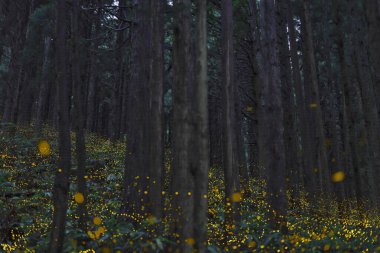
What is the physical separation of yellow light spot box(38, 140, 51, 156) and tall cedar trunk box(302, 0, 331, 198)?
10.4 meters

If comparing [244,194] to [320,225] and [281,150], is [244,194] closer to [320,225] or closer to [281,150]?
[320,225]

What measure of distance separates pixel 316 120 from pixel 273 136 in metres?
4.96

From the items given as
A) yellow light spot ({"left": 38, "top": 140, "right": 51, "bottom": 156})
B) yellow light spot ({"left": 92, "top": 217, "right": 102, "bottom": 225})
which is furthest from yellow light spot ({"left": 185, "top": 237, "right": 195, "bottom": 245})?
yellow light spot ({"left": 38, "top": 140, "right": 51, "bottom": 156})

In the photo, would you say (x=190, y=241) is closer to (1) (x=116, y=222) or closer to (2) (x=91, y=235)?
(2) (x=91, y=235)

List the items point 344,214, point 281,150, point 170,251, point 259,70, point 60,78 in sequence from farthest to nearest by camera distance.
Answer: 1. point 259,70
2. point 344,214
3. point 281,150
4. point 60,78
5. point 170,251

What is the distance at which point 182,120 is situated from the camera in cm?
661

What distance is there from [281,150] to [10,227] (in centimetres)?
622

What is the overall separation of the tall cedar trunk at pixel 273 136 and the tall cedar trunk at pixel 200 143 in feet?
9.25

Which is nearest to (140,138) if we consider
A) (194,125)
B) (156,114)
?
(156,114)

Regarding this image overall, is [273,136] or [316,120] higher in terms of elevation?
[316,120]

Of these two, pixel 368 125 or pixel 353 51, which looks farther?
pixel 353 51

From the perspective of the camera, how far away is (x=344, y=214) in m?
13.3

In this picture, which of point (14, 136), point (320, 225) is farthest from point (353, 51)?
point (14, 136)

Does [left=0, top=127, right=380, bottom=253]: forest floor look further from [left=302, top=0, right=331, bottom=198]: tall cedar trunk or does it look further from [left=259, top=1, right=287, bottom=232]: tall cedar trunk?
[left=302, top=0, right=331, bottom=198]: tall cedar trunk
